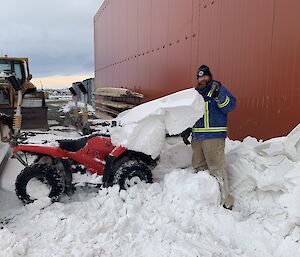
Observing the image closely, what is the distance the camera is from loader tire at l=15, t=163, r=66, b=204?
13.9ft

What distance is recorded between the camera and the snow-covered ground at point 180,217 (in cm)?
312

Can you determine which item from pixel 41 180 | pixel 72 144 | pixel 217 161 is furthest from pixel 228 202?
pixel 41 180

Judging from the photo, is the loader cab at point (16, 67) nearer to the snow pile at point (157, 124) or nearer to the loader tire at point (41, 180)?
the loader tire at point (41, 180)

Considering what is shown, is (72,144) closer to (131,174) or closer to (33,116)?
(131,174)

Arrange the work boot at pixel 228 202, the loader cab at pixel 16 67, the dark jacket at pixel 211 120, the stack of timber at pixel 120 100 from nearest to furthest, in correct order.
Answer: the work boot at pixel 228 202
the dark jacket at pixel 211 120
the stack of timber at pixel 120 100
the loader cab at pixel 16 67

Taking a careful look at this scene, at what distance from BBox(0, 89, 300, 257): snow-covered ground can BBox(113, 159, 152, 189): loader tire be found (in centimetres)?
10

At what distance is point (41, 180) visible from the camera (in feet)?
14.2

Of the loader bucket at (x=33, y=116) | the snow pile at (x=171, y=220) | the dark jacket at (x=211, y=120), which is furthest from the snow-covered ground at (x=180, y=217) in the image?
the loader bucket at (x=33, y=116)

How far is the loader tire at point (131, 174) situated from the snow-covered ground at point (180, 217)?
0.34ft

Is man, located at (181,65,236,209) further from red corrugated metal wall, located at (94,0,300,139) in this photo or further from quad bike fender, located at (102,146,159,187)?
quad bike fender, located at (102,146,159,187)

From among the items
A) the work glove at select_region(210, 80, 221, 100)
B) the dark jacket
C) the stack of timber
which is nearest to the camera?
the work glove at select_region(210, 80, 221, 100)

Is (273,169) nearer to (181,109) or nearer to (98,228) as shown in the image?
(181,109)

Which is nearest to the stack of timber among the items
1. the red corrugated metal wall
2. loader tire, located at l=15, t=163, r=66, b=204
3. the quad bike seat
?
the red corrugated metal wall

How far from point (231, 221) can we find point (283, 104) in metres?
1.72
